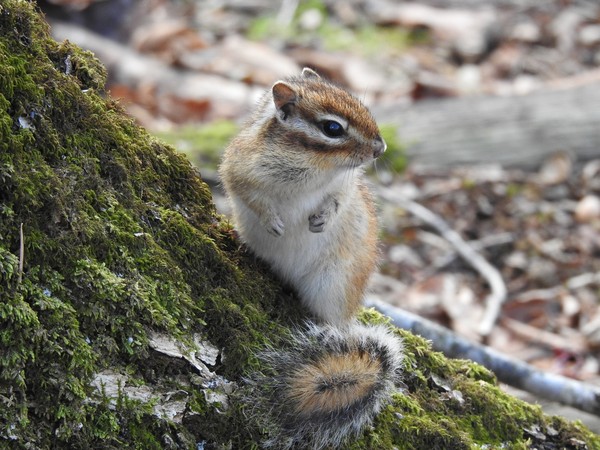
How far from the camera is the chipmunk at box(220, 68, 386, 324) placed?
3359 mm

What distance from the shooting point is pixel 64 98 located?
2.66 m

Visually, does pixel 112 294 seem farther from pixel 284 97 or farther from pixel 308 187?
pixel 284 97

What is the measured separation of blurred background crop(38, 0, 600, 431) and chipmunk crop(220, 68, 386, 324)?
2.10 metres

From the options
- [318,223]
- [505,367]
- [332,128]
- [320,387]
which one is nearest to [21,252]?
[320,387]

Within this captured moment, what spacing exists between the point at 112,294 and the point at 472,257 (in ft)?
16.9

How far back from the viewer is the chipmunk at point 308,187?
3359 mm

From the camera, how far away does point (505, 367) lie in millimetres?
4203

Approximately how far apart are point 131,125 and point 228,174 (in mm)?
725

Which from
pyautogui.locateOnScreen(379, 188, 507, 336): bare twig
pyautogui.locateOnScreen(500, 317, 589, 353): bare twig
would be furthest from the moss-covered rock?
pyautogui.locateOnScreen(500, 317, 589, 353): bare twig

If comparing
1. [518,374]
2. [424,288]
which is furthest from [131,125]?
[424,288]

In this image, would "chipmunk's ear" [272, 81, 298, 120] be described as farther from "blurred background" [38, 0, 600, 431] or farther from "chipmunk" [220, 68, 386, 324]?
"blurred background" [38, 0, 600, 431]

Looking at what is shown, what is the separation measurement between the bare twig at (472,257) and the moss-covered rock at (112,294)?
323 cm

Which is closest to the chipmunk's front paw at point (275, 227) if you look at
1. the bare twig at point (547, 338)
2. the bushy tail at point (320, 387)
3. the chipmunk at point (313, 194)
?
the chipmunk at point (313, 194)

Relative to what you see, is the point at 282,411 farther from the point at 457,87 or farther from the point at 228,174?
the point at 457,87
